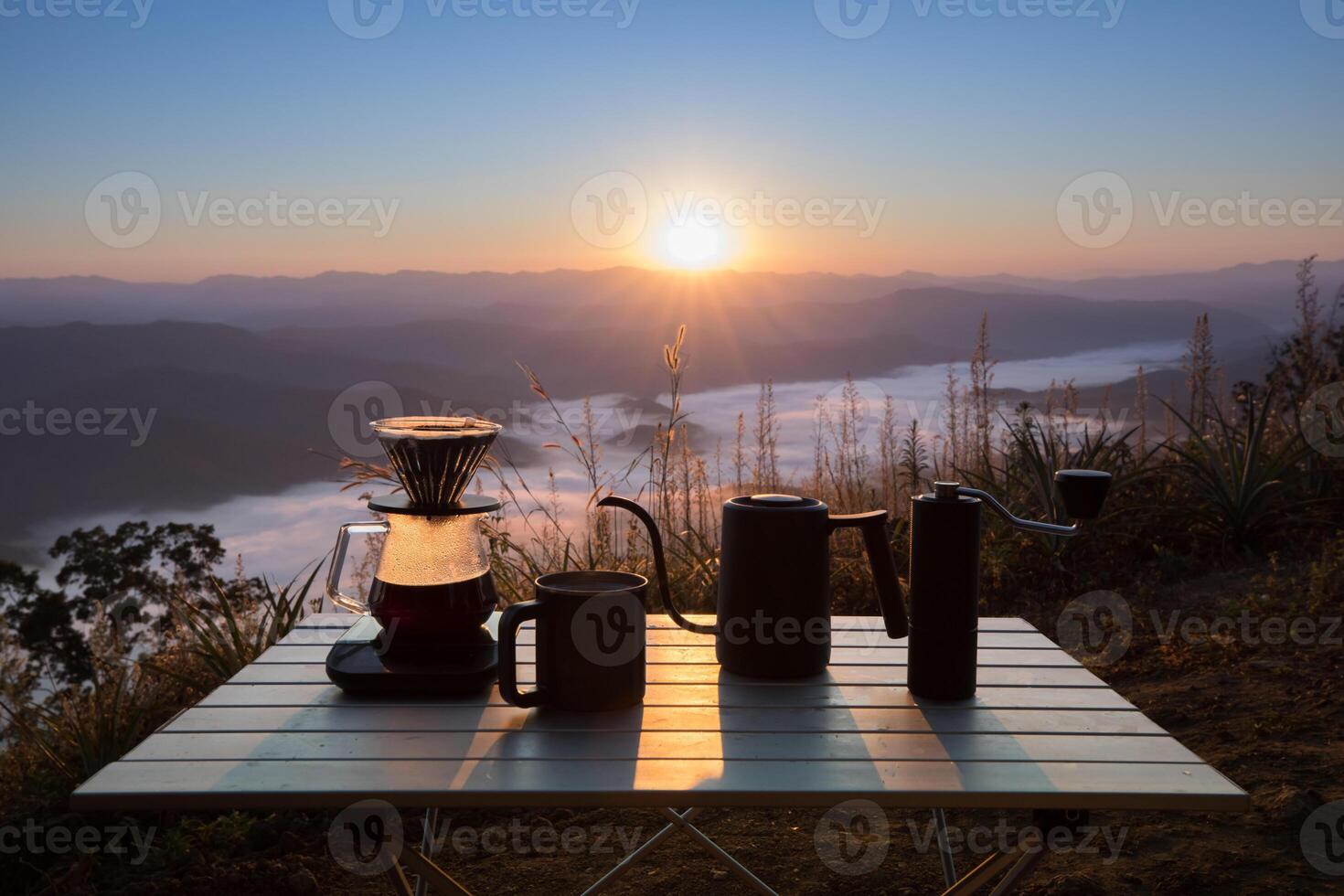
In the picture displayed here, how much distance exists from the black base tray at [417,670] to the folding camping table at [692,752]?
0.03 metres

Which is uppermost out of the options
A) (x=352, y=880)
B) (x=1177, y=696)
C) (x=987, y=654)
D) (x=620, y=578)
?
(x=620, y=578)

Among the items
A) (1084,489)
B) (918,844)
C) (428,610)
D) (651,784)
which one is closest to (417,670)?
(428,610)

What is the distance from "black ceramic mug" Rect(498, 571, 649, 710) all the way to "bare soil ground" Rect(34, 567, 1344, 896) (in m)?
1.40

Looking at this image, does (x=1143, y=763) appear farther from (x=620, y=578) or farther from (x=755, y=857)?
(x=755, y=857)

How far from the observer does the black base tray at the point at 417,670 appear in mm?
1666

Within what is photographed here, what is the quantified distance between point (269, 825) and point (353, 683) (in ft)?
5.07

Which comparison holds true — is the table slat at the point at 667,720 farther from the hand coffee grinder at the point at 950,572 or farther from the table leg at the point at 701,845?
the table leg at the point at 701,845

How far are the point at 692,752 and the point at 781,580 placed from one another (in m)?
0.37

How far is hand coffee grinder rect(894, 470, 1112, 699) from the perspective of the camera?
161 centimetres

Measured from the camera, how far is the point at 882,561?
1.67 m

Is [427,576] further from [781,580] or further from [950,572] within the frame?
[950,572]

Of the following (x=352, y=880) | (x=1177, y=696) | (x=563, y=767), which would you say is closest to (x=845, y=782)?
(x=563, y=767)

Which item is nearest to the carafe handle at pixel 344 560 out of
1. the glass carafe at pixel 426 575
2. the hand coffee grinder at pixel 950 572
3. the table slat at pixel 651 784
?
the glass carafe at pixel 426 575

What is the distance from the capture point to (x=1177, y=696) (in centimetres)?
340
